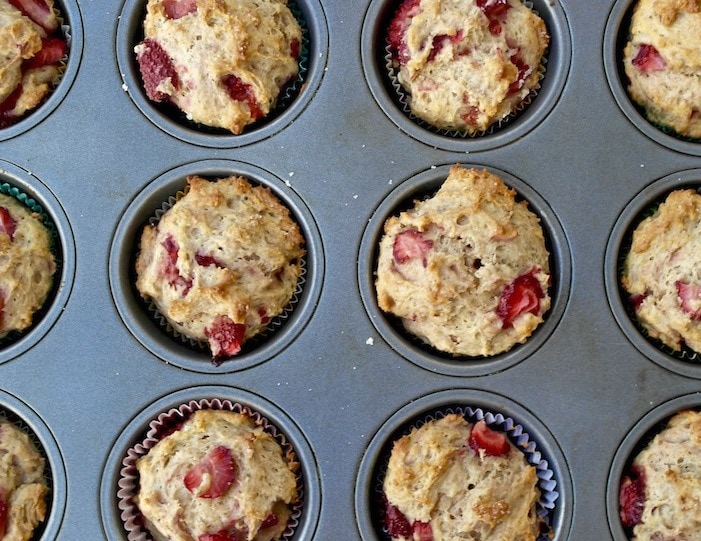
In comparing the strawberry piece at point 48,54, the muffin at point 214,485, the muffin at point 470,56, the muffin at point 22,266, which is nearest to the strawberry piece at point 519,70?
the muffin at point 470,56

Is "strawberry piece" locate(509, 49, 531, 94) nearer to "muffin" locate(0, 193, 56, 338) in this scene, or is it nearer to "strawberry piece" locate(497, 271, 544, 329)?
"strawberry piece" locate(497, 271, 544, 329)

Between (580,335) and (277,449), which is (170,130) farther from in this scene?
(580,335)

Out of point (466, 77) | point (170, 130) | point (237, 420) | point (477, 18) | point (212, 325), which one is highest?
point (477, 18)

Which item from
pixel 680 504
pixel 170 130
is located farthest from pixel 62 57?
pixel 680 504

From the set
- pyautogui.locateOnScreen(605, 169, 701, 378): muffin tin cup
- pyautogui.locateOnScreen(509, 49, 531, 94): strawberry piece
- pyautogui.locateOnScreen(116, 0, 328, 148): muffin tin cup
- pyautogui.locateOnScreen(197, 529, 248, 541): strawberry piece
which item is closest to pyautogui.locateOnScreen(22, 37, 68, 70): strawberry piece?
pyautogui.locateOnScreen(116, 0, 328, 148): muffin tin cup

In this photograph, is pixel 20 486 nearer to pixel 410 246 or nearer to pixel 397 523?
pixel 397 523

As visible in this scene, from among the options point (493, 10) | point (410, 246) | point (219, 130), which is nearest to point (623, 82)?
point (493, 10)

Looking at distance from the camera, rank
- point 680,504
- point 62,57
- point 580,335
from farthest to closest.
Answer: point 62,57 < point 580,335 < point 680,504
